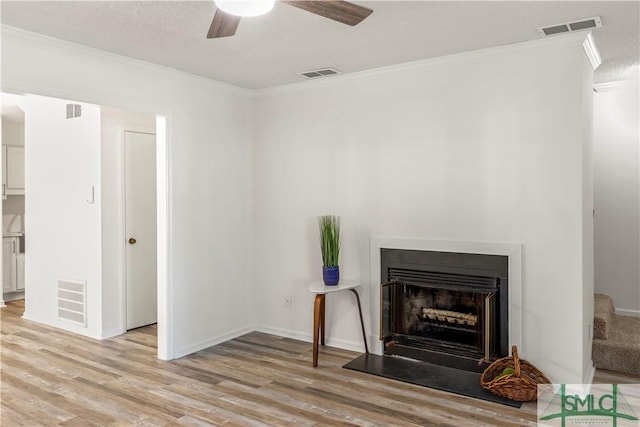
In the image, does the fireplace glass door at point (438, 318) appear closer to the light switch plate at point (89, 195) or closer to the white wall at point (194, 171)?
the white wall at point (194, 171)

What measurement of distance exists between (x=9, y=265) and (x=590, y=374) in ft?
22.0

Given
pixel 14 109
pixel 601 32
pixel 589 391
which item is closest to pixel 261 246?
pixel 589 391

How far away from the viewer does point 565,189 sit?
329 centimetres

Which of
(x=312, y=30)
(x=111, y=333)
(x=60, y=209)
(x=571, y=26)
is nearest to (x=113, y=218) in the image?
(x=60, y=209)

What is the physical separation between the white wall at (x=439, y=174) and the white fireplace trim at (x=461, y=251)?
5 cm

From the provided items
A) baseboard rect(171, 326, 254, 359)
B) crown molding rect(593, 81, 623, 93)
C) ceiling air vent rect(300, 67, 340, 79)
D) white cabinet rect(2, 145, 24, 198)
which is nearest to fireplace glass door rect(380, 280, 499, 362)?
baseboard rect(171, 326, 254, 359)

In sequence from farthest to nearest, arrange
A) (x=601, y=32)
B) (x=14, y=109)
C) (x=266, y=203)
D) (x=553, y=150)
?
(x=14, y=109) → (x=266, y=203) → (x=553, y=150) → (x=601, y=32)

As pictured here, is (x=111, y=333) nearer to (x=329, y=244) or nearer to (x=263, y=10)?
(x=329, y=244)

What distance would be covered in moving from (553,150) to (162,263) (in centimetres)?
308

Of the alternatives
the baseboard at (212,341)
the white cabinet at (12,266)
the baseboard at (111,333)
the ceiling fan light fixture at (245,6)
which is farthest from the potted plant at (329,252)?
the white cabinet at (12,266)

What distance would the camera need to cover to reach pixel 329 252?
13.3 ft

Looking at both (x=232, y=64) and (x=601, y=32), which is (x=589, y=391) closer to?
(x=601, y=32)

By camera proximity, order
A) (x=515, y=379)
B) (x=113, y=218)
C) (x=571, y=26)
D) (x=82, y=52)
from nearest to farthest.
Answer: (x=571, y=26), (x=515, y=379), (x=82, y=52), (x=113, y=218)

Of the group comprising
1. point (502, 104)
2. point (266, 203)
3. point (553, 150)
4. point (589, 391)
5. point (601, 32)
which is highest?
point (601, 32)
